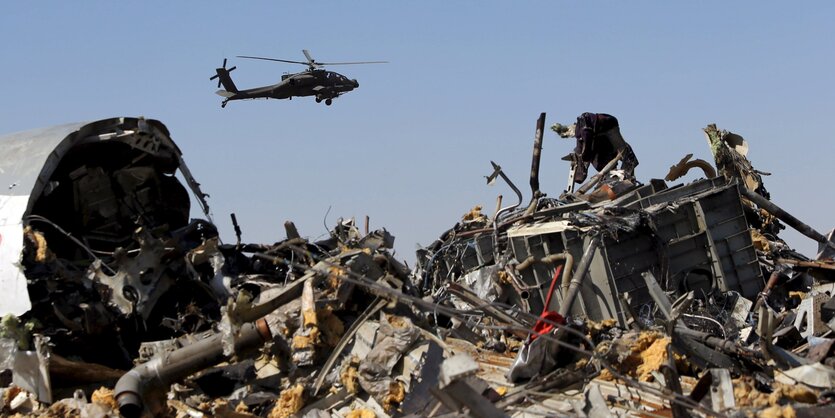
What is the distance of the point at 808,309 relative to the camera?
36.7 feet

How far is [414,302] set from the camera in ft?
22.0

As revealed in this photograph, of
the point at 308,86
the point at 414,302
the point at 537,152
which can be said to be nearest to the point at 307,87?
the point at 308,86

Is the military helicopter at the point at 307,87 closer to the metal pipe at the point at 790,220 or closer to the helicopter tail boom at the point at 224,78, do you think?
the helicopter tail boom at the point at 224,78

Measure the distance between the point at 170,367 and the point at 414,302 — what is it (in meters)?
3.53

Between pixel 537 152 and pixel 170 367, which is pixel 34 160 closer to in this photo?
pixel 170 367

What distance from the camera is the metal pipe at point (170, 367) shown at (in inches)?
356

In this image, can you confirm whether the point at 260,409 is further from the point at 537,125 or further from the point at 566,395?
the point at 537,125

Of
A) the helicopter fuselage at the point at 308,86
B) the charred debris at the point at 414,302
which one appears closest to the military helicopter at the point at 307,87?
the helicopter fuselage at the point at 308,86

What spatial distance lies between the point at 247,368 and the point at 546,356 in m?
3.15

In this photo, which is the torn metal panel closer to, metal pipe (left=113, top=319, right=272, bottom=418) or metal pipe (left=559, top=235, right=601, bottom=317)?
metal pipe (left=113, top=319, right=272, bottom=418)

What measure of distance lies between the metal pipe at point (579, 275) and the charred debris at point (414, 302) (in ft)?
0.12

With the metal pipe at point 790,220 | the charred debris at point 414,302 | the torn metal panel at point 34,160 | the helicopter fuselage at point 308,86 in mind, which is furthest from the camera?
the helicopter fuselage at point 308,86

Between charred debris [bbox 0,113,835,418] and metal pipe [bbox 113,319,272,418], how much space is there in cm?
2

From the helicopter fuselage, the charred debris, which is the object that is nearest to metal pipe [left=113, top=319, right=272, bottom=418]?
the charred debris
